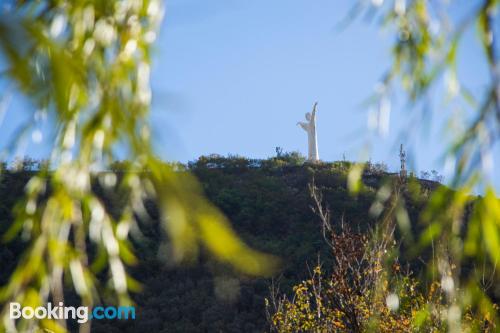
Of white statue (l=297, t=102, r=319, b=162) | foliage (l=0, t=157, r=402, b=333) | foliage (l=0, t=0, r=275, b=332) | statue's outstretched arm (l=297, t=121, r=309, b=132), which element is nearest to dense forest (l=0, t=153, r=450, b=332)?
foliage (l=0, t=157, r=402, b=333)

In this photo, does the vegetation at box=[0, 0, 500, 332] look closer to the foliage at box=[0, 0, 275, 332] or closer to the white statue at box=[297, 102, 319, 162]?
the foliage at box=[0, 0, 275, 332]

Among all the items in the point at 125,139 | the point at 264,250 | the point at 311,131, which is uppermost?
the point at 311,131

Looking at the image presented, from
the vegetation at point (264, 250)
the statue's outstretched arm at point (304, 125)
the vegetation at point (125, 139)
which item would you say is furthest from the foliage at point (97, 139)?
the statue's outstretched arm at point (304, 125)

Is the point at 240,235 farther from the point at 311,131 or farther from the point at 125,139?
the point at 125,139

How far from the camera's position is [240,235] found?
18344 millimetres

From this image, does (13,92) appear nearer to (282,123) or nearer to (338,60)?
(338,60)

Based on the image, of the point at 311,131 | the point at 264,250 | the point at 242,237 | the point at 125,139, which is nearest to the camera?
the point at 125,139

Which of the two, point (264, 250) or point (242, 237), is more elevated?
point (242, 237)

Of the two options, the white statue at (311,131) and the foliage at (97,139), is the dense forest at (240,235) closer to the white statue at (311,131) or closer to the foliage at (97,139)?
the white statue at (311,131)

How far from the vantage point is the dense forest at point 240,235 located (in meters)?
14.3

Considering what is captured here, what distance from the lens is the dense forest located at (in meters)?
14.3

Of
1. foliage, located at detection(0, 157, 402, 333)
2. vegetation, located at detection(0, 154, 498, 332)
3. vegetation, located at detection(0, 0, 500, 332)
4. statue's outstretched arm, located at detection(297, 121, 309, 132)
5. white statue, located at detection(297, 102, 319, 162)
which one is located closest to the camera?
vegetation, located at detection(0, 0, 500, 332)

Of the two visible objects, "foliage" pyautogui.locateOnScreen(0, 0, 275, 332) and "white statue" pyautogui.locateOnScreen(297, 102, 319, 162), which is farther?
"white statue" pyautogui.locateOnScreen(297, 102, 319, 162)

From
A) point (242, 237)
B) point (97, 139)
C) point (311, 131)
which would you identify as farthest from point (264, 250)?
point (97, 139)
